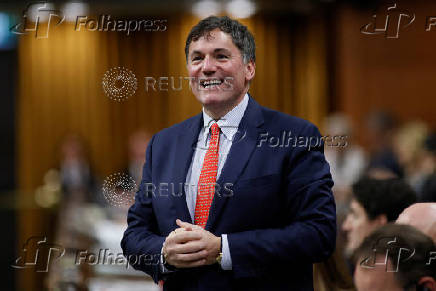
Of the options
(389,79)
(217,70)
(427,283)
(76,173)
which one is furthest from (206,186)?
(389,79)

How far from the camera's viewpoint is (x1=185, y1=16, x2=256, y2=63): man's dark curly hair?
65.4 inches

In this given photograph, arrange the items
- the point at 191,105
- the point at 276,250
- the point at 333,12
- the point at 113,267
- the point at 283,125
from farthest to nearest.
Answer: the point at 333,12 → the point at 113,267 → the point at 191,105 → the point at 283,125 → the point at 276,250

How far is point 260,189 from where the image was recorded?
1.59m

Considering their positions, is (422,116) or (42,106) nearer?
(42,106)

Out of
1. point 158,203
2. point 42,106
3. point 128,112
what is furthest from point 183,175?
point 42,106

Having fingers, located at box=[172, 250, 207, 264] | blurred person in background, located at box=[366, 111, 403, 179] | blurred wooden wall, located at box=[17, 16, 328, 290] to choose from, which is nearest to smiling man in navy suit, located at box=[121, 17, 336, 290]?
fingers, located at box=[172, 250, 207, 264]

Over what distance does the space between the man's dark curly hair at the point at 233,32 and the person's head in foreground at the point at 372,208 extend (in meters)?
0.67

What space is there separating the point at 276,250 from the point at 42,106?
10.7 feet

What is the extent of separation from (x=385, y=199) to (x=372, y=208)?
0.05 meters

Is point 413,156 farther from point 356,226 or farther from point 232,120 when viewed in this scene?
point 232,120

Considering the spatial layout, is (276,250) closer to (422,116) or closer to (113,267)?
(113,267)

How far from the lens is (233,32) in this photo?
65.4 inches

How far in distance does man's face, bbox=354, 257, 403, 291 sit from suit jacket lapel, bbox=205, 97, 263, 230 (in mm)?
497

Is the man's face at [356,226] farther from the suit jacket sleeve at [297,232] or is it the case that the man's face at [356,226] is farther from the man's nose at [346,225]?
the suit jacket sleeve at [297,232]
